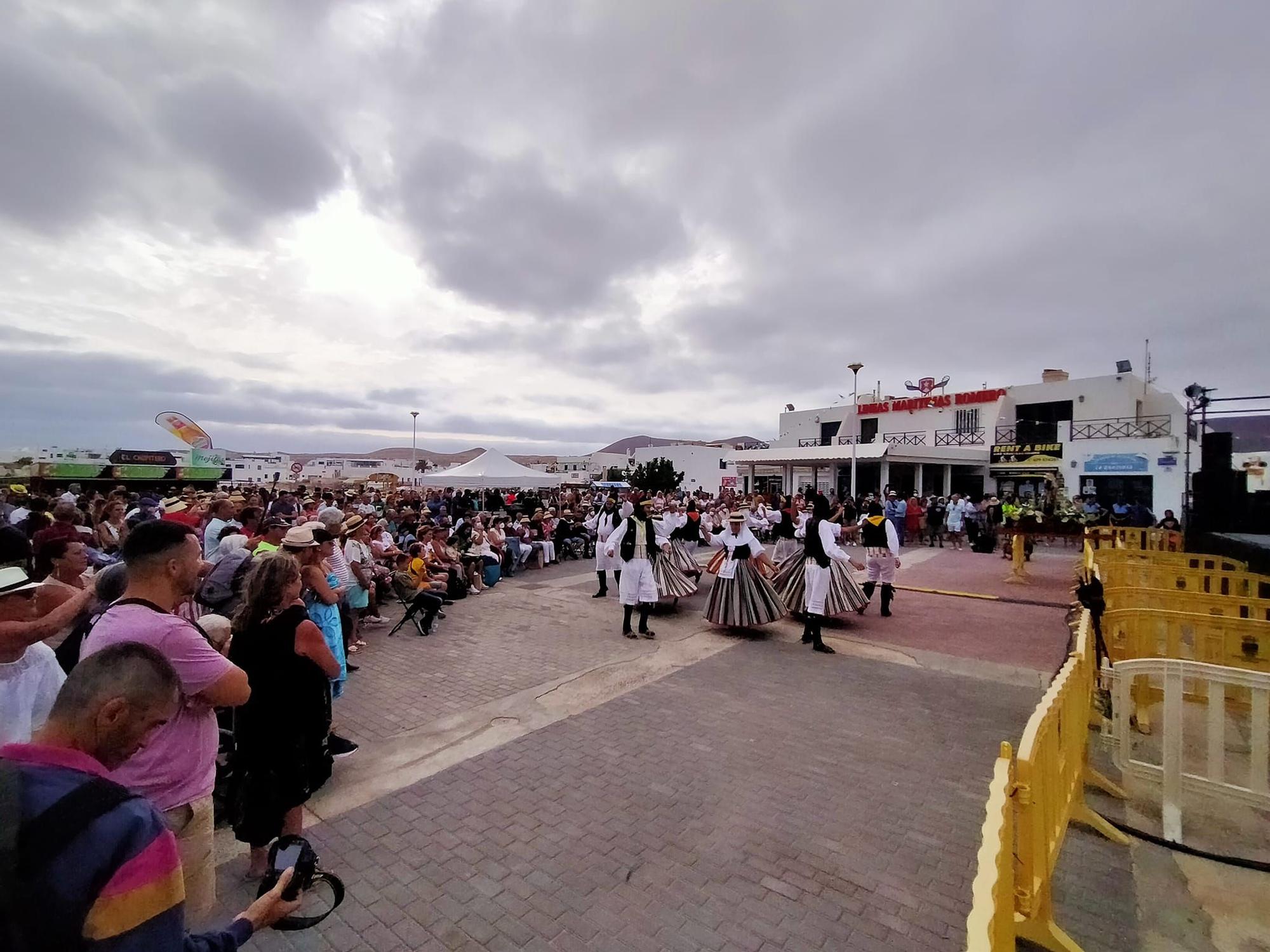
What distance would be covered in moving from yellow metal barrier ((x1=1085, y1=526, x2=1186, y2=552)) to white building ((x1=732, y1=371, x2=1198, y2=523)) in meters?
9.60

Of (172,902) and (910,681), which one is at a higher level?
(172,902)

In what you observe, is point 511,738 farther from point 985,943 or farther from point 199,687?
point 985,943

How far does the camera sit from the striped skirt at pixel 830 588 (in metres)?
8.07

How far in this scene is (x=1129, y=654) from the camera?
17.2ft

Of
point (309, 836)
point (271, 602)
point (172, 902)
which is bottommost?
point (309, 836)

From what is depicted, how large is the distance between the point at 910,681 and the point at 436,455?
526 feet

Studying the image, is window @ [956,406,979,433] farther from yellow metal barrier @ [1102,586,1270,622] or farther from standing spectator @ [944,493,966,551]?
yellow metal barrier @ [1102,586,1270,622]

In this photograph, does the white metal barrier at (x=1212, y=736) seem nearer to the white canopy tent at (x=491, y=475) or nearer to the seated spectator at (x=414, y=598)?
the seated spectator at (x=414, y=598)

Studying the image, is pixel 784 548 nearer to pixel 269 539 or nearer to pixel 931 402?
pixel 269 539

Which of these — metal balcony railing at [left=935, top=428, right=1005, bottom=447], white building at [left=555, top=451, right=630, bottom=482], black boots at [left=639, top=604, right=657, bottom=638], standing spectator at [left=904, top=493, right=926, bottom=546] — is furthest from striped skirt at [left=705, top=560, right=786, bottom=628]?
white building at [left=555, top=451, right=630, bottom=482]

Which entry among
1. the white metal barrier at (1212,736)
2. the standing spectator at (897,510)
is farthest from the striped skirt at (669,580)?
the standing spectator at (897,510)

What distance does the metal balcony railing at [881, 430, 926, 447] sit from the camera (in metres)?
33.6

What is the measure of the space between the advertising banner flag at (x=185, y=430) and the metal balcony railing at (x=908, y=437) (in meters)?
32.5

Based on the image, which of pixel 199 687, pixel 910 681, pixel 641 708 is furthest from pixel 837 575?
pixel 199 687
